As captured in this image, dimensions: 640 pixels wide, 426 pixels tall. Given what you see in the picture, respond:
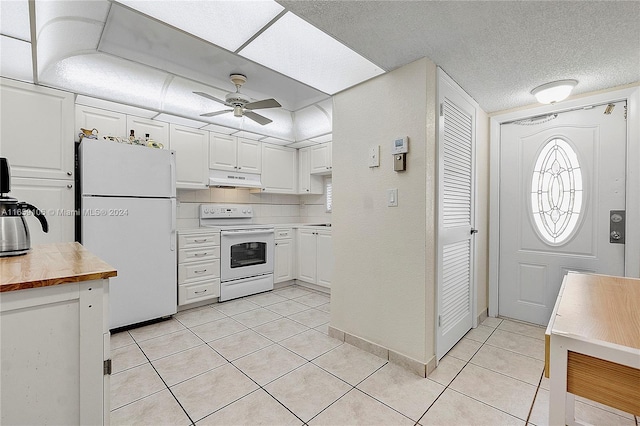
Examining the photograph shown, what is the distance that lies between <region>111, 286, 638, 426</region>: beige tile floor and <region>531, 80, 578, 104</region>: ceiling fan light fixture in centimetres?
204

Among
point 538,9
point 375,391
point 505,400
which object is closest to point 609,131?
point 538,9

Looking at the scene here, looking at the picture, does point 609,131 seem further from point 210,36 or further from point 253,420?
point 253,420

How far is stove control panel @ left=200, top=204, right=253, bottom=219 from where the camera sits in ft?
12.9

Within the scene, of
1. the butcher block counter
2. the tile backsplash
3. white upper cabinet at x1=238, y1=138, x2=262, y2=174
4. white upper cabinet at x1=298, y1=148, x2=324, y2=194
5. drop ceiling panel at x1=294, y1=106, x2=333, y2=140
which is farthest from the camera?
white upper cabinet at x1=298, y1=148, x2=324, y2=194

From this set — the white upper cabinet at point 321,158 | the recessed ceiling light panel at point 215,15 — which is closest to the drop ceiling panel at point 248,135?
the white upper cabinet at point 321,158

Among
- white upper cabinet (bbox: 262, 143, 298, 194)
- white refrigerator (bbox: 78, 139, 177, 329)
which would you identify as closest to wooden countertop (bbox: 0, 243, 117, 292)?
white refrigerator (bbox: 78, 139, 177, 329)

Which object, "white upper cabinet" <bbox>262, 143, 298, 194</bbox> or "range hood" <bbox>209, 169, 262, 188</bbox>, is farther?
"white upper cabinet" <bbox>262, 143, 298, 194</bbox>

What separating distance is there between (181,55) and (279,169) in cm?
228

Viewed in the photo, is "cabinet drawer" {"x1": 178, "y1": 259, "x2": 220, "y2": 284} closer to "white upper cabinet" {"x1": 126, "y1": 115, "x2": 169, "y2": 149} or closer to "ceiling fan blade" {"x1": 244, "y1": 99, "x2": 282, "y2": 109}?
"white upper cabinet" {"x1": 126, "y1": 115, "x2": 169, "y2": 149}

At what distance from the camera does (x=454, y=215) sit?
2418 millimetres

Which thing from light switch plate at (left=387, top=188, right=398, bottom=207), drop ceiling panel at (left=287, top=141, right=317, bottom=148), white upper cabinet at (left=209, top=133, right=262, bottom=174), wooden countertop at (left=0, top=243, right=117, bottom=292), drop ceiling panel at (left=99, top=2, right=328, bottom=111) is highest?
drop ceiling panel at (left=99, top=2, right=328, bottom=111)

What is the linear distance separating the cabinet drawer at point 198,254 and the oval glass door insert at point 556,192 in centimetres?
344

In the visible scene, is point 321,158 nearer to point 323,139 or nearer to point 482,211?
point 323,139

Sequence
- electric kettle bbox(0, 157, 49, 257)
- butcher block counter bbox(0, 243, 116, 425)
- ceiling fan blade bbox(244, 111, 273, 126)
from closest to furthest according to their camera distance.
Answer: butcher block counter bbox(0, 243, 116, 425), electric kettle bbox(0, 157, 49, 257), ceiling fan blade bbox(244, 111, 273, 126)
